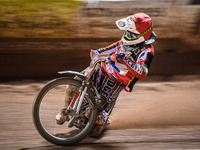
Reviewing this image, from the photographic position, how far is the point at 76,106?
3299mm

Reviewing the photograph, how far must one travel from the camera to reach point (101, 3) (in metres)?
6.84

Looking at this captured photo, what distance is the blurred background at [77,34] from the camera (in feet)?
20.2

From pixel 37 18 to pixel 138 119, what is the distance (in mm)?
3354

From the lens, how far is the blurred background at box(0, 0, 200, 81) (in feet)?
20.2

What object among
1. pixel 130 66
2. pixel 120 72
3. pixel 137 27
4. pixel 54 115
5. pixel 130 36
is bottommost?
pixel 54 115

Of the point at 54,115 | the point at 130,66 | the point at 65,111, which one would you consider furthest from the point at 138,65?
the point at 54,115

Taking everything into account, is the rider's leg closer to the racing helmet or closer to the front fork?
the front fork

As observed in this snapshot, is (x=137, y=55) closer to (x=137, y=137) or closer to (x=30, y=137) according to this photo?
(x=137, y=137)

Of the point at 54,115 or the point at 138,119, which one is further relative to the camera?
the point at 138,119

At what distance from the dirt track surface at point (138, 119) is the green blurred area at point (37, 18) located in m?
1.23

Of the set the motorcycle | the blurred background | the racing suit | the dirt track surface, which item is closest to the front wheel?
the motorcycle

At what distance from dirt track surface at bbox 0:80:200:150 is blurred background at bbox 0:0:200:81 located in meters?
0.74

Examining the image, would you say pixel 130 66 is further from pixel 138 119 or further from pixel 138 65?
pixel 138 119

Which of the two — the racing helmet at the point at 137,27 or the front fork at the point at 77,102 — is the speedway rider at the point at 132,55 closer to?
the racing helmet at the point at 137,27
